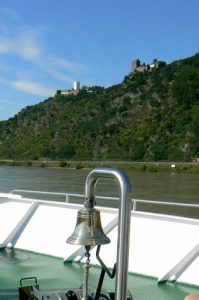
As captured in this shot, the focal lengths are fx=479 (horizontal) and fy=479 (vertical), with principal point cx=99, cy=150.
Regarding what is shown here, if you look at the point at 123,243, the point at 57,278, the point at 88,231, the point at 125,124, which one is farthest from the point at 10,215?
the point at 125,124

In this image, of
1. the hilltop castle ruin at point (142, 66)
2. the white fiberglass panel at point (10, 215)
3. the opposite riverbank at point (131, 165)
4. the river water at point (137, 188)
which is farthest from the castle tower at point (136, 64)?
the white fiberglass panel at point (10, 215)

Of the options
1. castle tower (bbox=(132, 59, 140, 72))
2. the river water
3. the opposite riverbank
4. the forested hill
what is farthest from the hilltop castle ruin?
the river water

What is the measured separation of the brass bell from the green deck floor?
3.05 meters

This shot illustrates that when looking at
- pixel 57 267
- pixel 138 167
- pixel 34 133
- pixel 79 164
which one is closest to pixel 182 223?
pixel 57 267

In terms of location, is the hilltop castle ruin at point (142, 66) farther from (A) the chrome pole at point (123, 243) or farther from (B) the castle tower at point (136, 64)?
(A) the chrome pole at point (123, 243)

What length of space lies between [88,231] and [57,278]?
415 cm

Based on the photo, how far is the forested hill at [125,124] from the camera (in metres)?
77.0

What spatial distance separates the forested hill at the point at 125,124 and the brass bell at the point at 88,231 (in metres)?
68.6

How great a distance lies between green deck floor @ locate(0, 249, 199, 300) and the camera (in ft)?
17.6

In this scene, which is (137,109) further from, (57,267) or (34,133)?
(57,267)

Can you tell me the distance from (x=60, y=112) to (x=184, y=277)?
100 meters

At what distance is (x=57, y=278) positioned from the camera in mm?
5934

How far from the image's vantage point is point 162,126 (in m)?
79.8

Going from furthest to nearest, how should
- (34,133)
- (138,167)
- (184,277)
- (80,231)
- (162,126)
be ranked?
(34,133) < (162,126) < (138,167) < (184,277) < (80,231)
